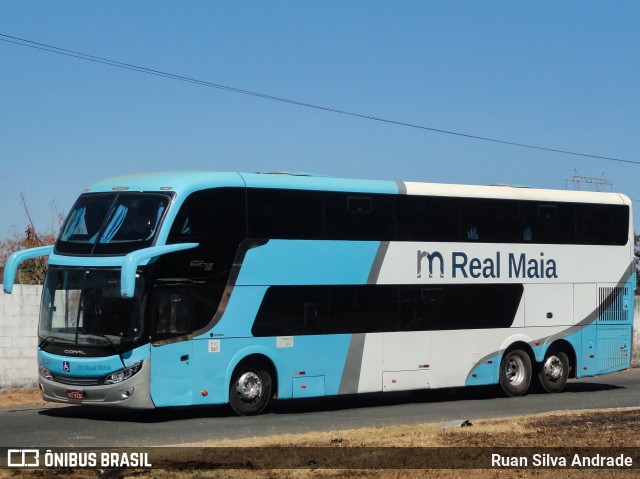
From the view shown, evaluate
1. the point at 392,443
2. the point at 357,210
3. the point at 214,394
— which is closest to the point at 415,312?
the point at 357,210

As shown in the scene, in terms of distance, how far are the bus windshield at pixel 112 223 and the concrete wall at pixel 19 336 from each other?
429 centimetres

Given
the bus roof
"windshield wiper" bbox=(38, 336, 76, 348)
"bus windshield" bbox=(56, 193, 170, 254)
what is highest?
the bus roof

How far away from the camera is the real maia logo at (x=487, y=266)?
22766 millimetres

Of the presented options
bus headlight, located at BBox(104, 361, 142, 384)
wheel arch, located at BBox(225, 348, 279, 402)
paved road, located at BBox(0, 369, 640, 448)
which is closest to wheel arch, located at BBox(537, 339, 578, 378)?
paved road, located at BBox(0, 369, 640, 448)

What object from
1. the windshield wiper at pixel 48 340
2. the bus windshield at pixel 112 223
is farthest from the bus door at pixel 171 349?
the windshield wiper at pixel 48 340

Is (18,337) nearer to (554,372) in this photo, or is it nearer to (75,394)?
(75,394)

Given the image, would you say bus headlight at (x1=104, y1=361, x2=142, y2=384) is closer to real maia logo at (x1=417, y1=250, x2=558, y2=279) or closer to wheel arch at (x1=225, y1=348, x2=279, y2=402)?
wheel arch at (x1=225, y1=348, x2=279, y2=402)

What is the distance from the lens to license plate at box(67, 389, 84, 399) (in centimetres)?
1873

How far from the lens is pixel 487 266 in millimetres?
23734

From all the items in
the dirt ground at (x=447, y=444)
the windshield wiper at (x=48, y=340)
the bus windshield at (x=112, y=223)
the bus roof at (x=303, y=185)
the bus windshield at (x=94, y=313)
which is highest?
the bus roof at (x=303, y=185)

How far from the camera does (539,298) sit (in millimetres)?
24844

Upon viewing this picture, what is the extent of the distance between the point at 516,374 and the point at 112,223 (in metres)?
9.99

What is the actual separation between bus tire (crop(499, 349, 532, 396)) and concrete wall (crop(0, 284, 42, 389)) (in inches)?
386

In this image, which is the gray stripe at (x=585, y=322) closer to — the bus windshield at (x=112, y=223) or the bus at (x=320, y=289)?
the bus at (x=320, y=289)
